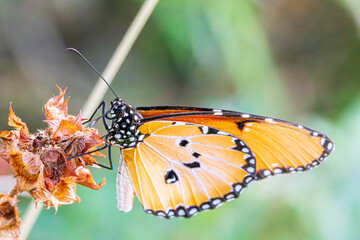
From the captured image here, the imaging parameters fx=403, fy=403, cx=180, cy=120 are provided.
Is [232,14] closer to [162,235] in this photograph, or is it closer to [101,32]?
[101,32]

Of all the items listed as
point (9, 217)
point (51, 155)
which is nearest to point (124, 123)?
point (51, 155)

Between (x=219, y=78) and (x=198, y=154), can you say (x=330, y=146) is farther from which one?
(x=219, y=78)

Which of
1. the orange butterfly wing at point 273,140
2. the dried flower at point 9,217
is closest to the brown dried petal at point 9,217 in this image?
the dried flower at point 9,217

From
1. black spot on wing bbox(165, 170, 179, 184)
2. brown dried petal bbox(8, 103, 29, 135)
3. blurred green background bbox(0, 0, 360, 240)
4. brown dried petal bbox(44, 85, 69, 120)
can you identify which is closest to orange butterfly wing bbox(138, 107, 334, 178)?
black spot on wing bbox(165, 170, 179, 184)

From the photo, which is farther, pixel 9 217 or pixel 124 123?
pixel 124 123

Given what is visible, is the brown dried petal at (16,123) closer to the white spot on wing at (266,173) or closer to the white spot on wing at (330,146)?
the white spot on wing at (266,173)

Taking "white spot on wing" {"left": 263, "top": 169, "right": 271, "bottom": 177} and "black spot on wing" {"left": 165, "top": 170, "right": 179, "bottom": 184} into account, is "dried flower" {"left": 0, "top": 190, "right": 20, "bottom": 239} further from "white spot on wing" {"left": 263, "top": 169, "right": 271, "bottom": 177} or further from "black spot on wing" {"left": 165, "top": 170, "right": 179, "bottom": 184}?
"white spot on wing" {"left": 263, "top": 169, "right": 271, "bottom": 177}

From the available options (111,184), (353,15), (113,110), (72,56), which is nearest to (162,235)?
(111,184)
